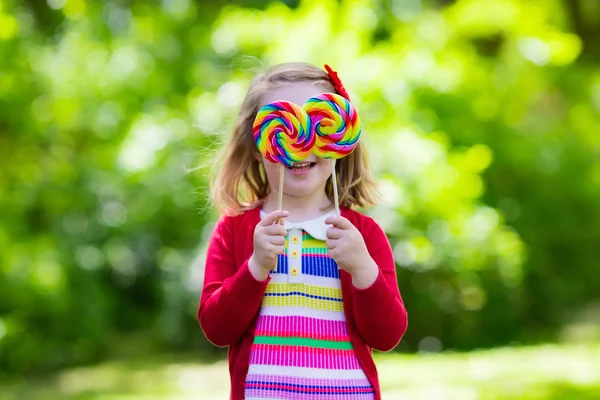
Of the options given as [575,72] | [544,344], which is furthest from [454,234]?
[575,72]

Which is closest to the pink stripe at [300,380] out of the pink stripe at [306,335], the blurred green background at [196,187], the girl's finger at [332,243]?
the pink stripe at [306,335]

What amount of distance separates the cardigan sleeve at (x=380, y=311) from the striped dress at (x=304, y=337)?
7 cm

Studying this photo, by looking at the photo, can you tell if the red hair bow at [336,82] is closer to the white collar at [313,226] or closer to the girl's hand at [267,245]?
the white collar at [313,226]

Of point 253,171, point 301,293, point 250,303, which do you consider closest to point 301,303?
point 301,293

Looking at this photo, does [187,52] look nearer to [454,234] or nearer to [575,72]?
[454,234]

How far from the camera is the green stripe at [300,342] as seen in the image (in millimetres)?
2553

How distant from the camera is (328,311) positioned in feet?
8.53

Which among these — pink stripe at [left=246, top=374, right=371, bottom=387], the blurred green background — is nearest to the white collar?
pink stripe at [left=246, top=374, right=371, bottom=387]

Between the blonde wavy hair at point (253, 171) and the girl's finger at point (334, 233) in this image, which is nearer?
the girl's finger at point (334, 233)

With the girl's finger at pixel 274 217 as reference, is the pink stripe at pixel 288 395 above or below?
below

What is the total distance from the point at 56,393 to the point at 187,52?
3676 mm

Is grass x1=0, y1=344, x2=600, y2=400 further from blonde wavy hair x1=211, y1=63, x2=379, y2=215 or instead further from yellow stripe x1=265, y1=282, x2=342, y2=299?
yellow stripe x1=265, y1=282, x2=342, y2=299

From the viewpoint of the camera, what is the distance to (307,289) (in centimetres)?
261

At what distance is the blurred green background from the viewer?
24.8 feet
